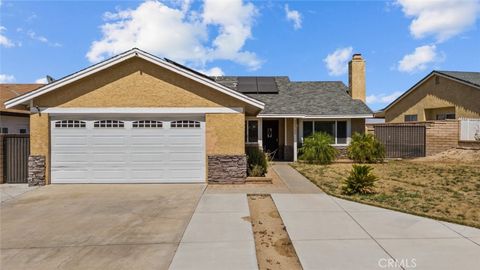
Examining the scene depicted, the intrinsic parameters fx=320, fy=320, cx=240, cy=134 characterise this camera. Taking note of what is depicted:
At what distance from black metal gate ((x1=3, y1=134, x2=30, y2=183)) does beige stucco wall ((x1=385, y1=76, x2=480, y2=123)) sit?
2482 centimetres

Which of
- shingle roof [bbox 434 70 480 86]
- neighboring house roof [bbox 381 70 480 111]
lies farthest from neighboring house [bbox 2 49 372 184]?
shingle roof [bbox 434 70 480 86]

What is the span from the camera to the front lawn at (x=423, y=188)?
304 inches

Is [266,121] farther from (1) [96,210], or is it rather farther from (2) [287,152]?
(1) [96,210]

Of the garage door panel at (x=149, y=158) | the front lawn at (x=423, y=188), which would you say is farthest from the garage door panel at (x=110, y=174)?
the front lawn at (x=423, y=188)

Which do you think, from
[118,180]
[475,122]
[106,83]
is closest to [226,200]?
[118,180]

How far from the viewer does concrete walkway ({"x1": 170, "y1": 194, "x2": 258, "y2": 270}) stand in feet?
16.0

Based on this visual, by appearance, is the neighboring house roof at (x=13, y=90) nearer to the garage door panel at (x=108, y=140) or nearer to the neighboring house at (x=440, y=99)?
the garage door panel at (x=108, y=140)

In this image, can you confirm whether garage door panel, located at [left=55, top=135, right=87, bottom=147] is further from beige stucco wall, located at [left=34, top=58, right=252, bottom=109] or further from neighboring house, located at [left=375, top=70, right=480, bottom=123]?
neighboring house, located at [left=375, top=70, right=480, bottom=123]

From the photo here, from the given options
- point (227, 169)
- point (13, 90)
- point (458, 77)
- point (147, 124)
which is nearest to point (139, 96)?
point (147, 124)

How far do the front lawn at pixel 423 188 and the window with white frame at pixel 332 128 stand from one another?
3.31 m

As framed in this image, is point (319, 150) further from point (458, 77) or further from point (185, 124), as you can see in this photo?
point (458, 77)

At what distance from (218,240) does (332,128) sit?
14.7m

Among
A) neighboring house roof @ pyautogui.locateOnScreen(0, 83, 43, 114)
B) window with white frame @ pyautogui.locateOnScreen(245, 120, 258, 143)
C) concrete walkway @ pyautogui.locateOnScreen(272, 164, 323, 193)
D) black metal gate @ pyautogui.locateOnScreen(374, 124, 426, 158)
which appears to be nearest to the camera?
concrete walkway @ pyautogui.locateOnScreen(272, 164, 323, 193)

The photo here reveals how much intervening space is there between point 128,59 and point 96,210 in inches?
220
